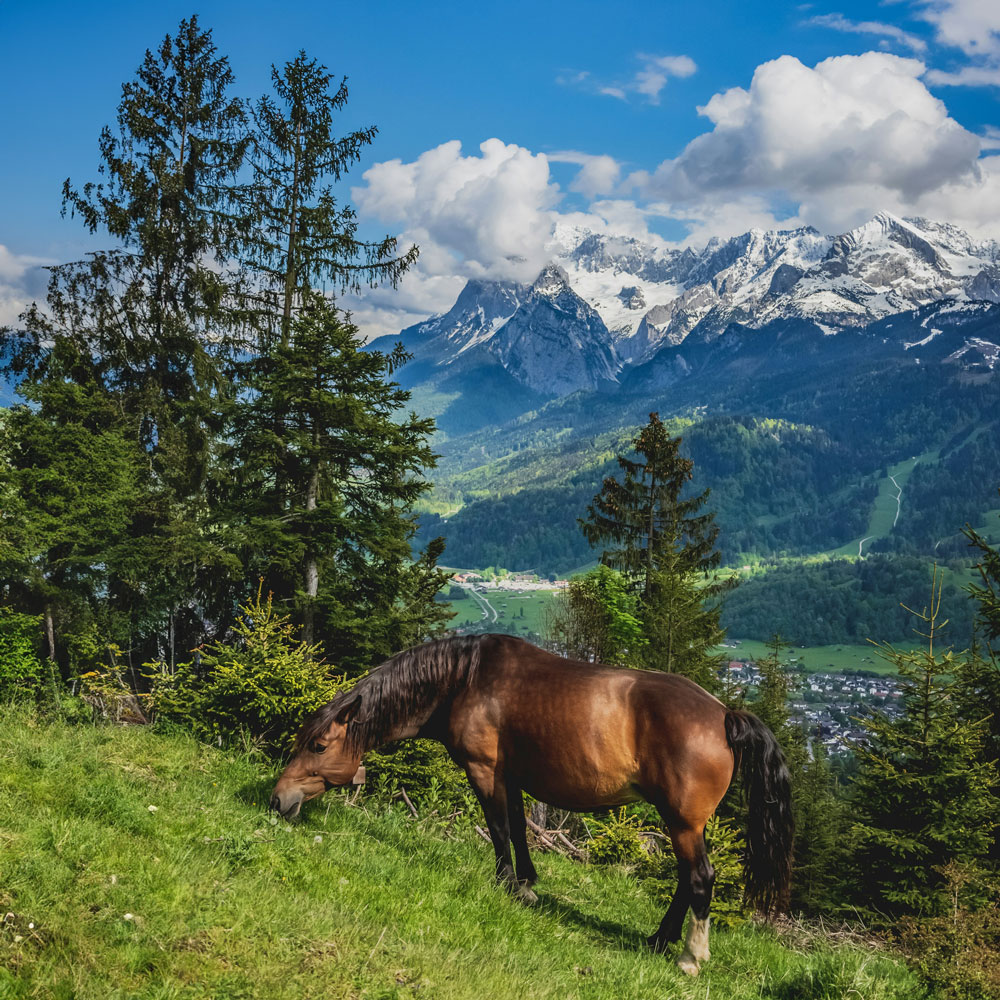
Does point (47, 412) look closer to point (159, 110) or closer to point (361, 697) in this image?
point (159, 110)

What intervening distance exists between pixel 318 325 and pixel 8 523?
9293 mm

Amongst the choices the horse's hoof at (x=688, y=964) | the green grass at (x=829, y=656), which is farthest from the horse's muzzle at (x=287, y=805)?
the green grass at (x=829, y=656)

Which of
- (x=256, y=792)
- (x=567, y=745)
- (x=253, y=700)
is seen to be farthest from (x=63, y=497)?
(x=567, y=745)

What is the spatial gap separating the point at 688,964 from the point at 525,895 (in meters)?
1.49

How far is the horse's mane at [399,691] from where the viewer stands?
23.4 ft

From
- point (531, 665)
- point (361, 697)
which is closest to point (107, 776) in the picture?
point (361, 697)

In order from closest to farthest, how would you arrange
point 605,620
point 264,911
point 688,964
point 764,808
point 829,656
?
point 264,911, point 688,964, point 764,808, point 605,620, point 829,656

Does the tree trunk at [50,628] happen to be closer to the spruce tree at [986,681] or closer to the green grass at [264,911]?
the green grass at [264,911]

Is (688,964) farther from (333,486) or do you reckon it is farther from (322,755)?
(333,486)

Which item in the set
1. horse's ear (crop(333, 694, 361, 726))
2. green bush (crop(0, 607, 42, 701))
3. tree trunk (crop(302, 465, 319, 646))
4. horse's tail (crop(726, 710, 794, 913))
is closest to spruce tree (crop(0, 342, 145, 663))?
green bush (crop(0, 607, 42, 701))

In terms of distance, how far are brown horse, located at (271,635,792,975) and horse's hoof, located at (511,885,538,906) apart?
0.04 ft

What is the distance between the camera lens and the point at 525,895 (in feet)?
22.2

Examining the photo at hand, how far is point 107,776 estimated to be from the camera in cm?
648

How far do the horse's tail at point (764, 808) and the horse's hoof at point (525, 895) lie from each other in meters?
1.99
